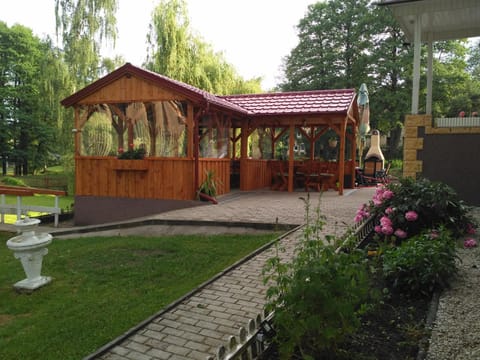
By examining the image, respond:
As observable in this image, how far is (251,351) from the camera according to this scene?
7.09 feet

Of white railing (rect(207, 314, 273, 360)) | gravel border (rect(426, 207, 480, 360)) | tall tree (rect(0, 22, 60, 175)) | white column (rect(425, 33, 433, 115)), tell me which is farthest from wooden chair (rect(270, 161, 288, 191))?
tall tree (rect(0, 22, 60, 175))

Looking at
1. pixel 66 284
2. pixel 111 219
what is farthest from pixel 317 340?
pixel 111 219

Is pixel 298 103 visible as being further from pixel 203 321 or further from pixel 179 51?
pixel 203 321

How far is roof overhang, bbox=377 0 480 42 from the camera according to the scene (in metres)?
7.38


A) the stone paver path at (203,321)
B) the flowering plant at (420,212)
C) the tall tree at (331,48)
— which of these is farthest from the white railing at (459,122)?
the tall tree at (331,48)

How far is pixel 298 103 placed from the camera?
40.8ft

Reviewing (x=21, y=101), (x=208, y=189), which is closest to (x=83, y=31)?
(x=208, y=189)

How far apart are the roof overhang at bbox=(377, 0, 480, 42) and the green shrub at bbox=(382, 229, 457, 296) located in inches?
234

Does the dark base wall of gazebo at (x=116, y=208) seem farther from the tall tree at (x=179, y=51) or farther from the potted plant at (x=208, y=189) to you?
the tall tree at (x=179, y=51)

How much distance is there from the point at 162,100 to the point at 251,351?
7735 mm

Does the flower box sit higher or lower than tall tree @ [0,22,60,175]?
lower

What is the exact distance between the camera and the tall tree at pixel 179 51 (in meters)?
17.2

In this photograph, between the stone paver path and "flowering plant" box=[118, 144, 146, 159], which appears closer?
the stone paver path

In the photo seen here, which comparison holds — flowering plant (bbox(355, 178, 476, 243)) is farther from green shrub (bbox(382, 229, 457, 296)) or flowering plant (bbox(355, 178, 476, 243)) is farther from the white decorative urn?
the white decorative urn
